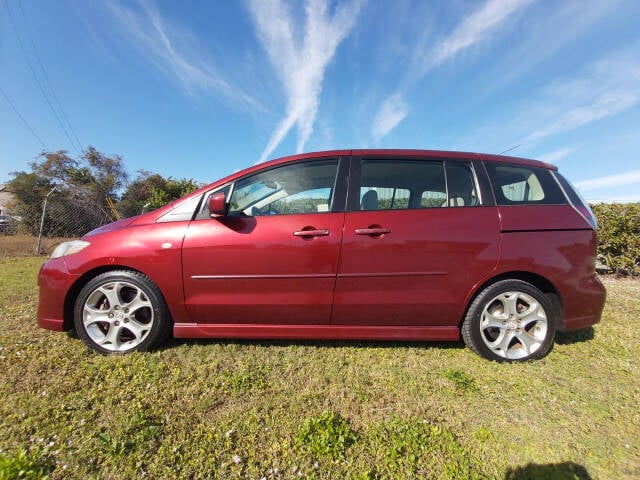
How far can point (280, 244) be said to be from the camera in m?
2.37

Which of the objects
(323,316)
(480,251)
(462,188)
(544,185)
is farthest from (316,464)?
(544,185)

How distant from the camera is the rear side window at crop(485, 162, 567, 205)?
2.54 m

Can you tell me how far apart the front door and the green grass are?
379 mm

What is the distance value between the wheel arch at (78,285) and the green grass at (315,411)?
26 cm

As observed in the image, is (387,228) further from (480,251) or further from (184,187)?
(184,187)

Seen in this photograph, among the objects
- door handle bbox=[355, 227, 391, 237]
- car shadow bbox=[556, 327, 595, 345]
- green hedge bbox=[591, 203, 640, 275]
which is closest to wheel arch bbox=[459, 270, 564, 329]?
car shadow bbox=[556, 327, 595, 345]

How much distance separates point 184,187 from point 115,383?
1690cm

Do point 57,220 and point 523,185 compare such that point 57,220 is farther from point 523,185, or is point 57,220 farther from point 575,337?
point 575,337

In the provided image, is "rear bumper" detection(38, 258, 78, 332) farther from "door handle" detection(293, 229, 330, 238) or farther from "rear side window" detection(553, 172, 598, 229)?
"rear side window" detection(553, 172, 598, 229)

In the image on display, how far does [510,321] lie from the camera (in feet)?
8.16

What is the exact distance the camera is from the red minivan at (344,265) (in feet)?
7.84

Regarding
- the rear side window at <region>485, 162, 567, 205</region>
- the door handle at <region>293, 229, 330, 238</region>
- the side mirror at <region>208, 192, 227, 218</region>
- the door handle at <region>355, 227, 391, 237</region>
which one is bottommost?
the door handle at <region>293, 229, 330, 238</region>

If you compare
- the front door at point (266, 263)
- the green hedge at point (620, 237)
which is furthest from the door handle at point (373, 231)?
the green hedge at point (620, 237)

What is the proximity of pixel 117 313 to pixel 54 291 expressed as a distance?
1.80 ft
